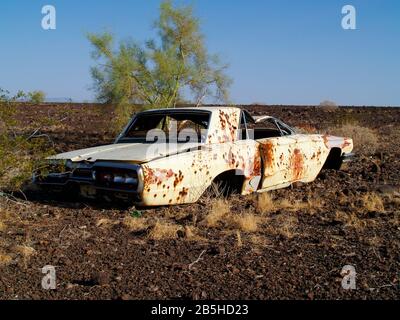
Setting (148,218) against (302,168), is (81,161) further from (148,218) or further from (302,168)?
(302,168)

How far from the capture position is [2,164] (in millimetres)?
5590

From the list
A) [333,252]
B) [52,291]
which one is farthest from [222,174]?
[52,291]

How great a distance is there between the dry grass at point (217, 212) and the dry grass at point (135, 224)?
68 centimetres

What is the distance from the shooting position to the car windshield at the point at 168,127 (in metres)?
6.39

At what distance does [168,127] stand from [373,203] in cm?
291

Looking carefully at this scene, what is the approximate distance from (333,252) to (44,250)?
8.64 ft

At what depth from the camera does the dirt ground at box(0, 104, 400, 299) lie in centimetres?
363

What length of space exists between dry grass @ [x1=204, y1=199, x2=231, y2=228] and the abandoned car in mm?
247

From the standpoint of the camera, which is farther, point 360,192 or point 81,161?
point 360,192

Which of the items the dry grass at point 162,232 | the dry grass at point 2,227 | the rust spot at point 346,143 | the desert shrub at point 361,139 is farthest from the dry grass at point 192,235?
the desert shrub at point 361,139

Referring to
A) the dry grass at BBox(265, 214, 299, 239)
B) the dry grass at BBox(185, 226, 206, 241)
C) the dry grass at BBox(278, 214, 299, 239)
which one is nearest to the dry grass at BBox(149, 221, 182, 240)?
the dry grass at BBox(185, 226, 206, 241)

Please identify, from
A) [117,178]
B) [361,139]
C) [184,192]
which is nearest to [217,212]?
[184,192]
